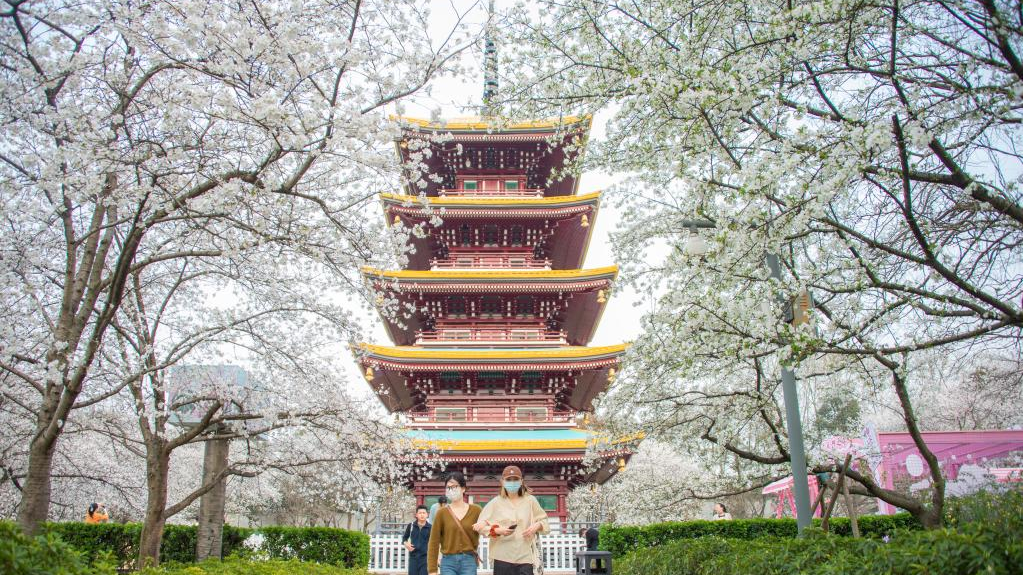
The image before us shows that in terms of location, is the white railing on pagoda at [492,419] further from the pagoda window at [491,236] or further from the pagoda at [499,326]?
the pagoda window at [491,236]

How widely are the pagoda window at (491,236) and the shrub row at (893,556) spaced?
642 inches

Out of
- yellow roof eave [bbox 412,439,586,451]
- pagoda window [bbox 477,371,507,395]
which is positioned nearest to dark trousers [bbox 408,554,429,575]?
yellow roof eave [bbox 412,439,586,451]

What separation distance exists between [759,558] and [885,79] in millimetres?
4874

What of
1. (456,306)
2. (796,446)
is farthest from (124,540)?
(796,446)

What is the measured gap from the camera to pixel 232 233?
319 inches

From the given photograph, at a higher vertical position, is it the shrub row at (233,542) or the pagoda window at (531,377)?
the pagoda window at (531,377)

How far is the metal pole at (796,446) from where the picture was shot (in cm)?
697

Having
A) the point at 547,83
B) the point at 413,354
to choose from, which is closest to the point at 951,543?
the point at 547,83

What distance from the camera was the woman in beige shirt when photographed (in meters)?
6.27

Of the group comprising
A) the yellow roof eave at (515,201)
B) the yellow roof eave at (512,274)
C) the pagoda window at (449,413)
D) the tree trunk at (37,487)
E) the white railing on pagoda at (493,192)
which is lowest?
the tree trunk at (37,487)

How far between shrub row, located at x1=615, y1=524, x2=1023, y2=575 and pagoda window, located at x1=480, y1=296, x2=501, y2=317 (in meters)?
14.7

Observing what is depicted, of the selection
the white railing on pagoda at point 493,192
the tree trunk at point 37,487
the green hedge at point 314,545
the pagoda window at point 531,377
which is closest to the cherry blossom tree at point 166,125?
the tree trunk at point 37,487

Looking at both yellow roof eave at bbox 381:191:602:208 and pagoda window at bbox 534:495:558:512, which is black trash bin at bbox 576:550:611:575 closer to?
pagoda window at bbox 534:495:558:512

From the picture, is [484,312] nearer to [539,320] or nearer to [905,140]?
[539,320]
